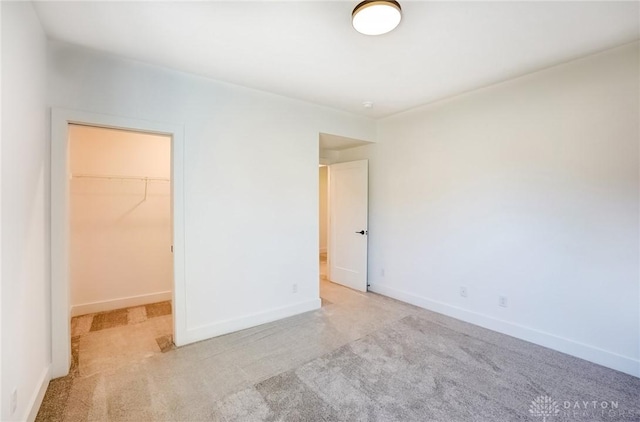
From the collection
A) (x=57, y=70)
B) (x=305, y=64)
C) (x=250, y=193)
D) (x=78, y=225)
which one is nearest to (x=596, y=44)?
(x=305, y=64)

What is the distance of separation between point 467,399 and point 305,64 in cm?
297

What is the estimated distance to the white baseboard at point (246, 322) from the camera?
9.67ft

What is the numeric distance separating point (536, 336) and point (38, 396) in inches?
162

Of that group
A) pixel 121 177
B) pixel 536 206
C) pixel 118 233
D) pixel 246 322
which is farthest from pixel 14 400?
pixel 536 206

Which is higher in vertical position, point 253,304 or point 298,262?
point 298,262

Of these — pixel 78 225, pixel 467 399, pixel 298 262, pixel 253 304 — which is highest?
pixel 78 225

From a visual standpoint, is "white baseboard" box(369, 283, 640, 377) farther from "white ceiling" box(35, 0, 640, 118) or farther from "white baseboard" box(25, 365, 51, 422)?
"white baseboard" box(25, 365, 51, 422)

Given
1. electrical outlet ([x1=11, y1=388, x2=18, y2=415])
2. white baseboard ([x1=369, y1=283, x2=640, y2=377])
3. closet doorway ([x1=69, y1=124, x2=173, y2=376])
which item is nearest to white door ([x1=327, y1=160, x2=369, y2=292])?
white baseboard ([x1=369, y1=283, x2=640, y2=377])

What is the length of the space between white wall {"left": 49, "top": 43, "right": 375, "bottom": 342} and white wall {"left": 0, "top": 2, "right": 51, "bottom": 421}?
1.53 feet

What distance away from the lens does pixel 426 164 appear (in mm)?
3879

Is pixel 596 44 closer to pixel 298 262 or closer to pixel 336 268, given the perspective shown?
pixel 298 262

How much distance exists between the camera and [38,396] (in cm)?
197

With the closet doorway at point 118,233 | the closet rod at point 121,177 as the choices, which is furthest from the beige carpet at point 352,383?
the closet rod at point 121,177

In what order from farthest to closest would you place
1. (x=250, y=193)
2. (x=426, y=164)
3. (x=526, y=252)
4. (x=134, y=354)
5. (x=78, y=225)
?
(x=426, y=164) → (x=78, y=225) → (x=250, y=193) → (x=526, y=252) → (x=134, y=354)
